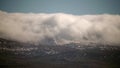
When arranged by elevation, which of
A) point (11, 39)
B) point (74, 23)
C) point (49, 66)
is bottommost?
point (49, 66)

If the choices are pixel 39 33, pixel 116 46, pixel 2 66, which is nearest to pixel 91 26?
pixel 116 46

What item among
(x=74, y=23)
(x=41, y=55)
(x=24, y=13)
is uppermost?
(x=24, y=13)

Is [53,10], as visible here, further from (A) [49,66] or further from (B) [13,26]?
(A) [49,66]

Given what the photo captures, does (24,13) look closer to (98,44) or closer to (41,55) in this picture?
(41,55)

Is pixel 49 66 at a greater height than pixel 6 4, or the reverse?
pixel 6 4

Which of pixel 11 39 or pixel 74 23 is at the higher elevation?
pixel 74 23

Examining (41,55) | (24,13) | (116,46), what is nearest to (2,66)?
(41,55)

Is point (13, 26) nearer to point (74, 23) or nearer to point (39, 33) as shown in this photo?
point (39, 33)

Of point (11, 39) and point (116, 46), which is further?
point (11, 39)
